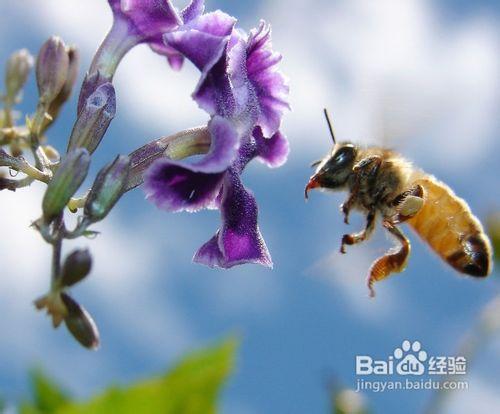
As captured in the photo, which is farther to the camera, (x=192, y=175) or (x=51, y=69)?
(x=51, y=69)

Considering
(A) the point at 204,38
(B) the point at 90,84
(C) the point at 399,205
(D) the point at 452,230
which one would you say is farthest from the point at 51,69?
(D) the point at 452,230

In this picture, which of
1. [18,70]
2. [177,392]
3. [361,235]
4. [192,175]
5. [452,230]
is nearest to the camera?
[177,392]

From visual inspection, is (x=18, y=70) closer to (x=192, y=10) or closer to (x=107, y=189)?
(x=192, y=10)

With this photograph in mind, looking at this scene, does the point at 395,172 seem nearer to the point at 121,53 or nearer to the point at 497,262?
the point at 121,53

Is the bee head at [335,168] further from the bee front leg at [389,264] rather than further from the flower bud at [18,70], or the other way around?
the flower bud at [18,70]

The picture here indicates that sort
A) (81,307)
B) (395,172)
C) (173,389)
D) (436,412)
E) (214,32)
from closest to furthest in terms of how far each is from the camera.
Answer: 1. (173,389)
2. (81,307)
3. (214,32)
4. (395,172)
5. (436,412)

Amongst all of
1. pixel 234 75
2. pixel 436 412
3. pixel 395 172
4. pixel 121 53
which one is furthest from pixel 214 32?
pixel 436 412
